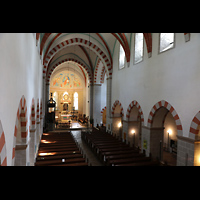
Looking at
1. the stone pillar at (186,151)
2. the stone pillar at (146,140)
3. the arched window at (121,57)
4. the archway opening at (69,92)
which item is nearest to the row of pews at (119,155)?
the stone pillar at (146,140)

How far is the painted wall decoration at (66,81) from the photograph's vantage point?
1231 inches

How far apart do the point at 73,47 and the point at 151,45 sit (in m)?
12.8

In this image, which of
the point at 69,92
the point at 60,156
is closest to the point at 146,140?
the point at 60,156

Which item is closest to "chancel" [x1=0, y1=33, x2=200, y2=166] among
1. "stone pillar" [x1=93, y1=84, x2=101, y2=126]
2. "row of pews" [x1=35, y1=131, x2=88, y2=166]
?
"row of pews" [x1=35, y1=131, x2=88, y2=166]

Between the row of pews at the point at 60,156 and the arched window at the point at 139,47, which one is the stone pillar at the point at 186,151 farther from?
the arched window at the point at 139,47

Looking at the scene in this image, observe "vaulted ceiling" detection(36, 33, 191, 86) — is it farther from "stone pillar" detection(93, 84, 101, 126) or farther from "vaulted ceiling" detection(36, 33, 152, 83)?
"stone pillar" detection(93, 84, 101, 126)

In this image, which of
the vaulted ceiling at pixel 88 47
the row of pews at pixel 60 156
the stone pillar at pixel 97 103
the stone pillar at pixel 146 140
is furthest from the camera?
the stone pillar at pixel 97 103

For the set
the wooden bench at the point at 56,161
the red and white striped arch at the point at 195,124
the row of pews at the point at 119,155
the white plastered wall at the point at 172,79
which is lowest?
the row of pews at the point at 119,155

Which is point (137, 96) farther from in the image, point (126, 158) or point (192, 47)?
point (192, 47)

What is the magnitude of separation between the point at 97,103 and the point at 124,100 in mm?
9916

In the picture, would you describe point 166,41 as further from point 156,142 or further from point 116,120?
point 116,120

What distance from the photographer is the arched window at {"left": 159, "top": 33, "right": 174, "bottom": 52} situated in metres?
8.89

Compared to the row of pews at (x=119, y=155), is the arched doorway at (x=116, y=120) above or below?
above

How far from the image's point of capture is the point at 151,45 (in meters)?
10.2
